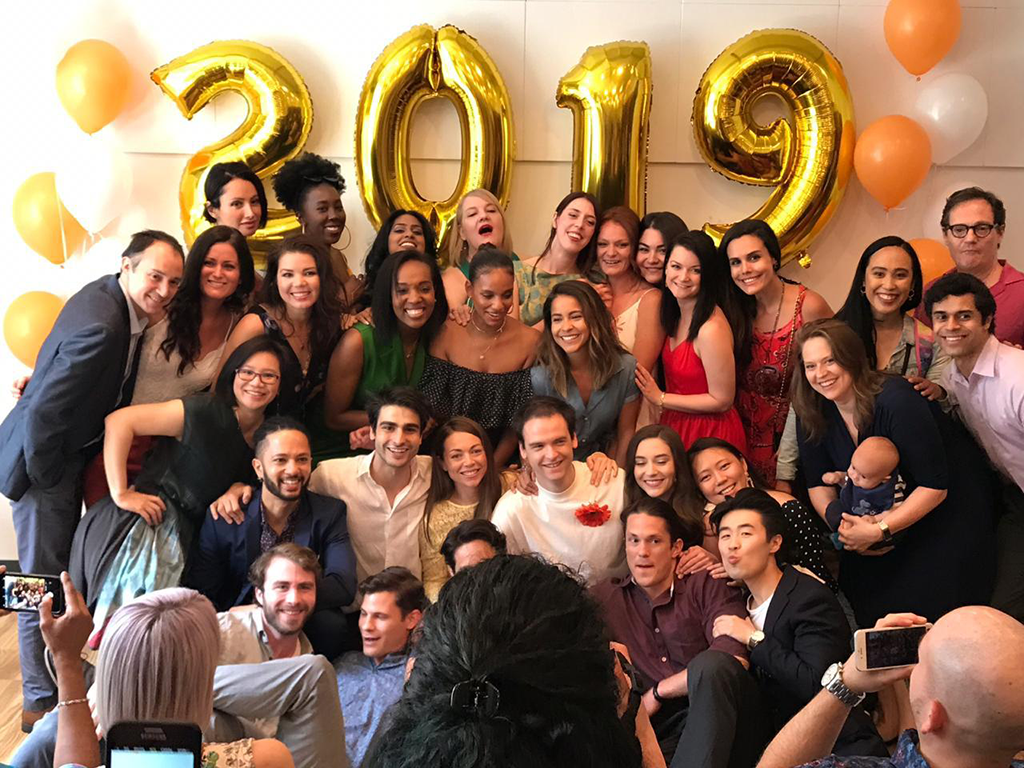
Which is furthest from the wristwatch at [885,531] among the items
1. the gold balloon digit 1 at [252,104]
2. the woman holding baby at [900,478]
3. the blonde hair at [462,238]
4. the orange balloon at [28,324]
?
the orange balloon at [28,324]

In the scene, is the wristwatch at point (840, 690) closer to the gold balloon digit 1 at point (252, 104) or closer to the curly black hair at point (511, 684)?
the curly black hair at point (511, 684)

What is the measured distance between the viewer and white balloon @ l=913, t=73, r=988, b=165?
14.2ft

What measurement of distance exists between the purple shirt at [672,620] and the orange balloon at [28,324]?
8.74 feet

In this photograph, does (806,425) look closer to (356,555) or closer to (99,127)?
(356,555)

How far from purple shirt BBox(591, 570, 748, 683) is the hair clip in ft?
5.87

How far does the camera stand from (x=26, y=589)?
194 cm

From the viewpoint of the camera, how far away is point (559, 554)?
10.5ft

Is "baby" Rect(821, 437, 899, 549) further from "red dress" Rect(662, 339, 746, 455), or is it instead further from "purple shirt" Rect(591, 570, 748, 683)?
"purple shirt" Rect(591, 570, 748, 683)

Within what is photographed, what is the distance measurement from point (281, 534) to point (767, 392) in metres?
1.68

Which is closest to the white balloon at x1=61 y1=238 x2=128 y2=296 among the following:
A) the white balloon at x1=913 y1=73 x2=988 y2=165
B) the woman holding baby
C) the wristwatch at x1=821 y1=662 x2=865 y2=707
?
the woman holding baby

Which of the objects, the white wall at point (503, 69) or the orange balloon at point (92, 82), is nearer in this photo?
the orange balloon at point (92, 82)

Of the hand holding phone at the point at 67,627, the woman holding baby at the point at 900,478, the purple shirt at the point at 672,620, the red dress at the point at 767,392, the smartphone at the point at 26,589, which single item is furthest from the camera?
the red dress at the point at 767,392

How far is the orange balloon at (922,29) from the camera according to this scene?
4.18 metres

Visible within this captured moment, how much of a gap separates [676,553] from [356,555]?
0.96 metres
